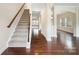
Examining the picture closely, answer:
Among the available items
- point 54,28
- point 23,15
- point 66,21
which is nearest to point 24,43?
point 23,15

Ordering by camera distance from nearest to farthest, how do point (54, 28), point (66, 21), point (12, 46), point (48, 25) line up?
point (12, 46) → point (48, 25) → point (54, 28) → point (66, 21)

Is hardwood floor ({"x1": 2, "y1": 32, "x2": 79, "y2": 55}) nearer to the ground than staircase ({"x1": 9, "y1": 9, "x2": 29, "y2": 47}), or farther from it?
nearer to the ground

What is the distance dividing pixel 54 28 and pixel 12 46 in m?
4.26

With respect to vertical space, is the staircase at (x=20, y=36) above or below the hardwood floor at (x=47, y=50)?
above

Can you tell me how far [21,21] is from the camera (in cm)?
701

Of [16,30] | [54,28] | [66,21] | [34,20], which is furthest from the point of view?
[34,20]

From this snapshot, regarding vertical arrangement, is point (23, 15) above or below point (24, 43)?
above

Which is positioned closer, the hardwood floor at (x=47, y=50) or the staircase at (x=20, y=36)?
the hardwood floor at (x=47, y=50)

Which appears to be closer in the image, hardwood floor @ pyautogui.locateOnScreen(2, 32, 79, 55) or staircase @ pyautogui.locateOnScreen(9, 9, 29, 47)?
hardwood floor @ pyautogui.locateOnScreen(2, 32, 79, 55)

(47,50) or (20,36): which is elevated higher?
(20,36)

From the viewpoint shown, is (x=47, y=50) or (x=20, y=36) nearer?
(x=47, y=50)
